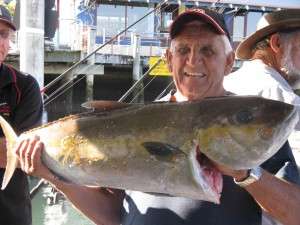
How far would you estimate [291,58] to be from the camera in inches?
126

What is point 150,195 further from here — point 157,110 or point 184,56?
point 184,56

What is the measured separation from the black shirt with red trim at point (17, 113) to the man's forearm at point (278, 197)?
1499mm

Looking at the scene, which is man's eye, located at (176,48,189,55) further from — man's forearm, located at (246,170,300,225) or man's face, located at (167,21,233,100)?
man's forearm, located at (246,170,300,225)

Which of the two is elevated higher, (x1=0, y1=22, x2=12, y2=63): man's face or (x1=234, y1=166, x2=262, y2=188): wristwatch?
(x1=0, y1=22, x2=12, y2=63): man's face

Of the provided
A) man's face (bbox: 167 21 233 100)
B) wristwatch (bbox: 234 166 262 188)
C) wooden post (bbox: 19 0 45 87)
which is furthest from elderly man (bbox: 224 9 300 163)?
wooden post (bbox: 19 0 45 87)

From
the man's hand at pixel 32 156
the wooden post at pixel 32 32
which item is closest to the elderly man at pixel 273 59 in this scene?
the man's hand at pixel 32 156

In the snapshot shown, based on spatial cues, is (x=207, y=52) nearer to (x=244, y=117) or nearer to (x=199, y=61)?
(x=199, y=61)

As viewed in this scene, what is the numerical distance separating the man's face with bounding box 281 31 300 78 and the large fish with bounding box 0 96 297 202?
151 cm

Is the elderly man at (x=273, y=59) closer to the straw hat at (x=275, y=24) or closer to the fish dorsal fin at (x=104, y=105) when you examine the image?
the straw hat at (x=275, y=24)

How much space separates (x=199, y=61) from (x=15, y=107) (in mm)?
1287

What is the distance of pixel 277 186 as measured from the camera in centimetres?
189

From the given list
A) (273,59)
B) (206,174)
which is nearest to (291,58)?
(273,59)

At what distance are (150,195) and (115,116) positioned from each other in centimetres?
38

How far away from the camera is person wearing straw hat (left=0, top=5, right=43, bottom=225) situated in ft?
9.76
